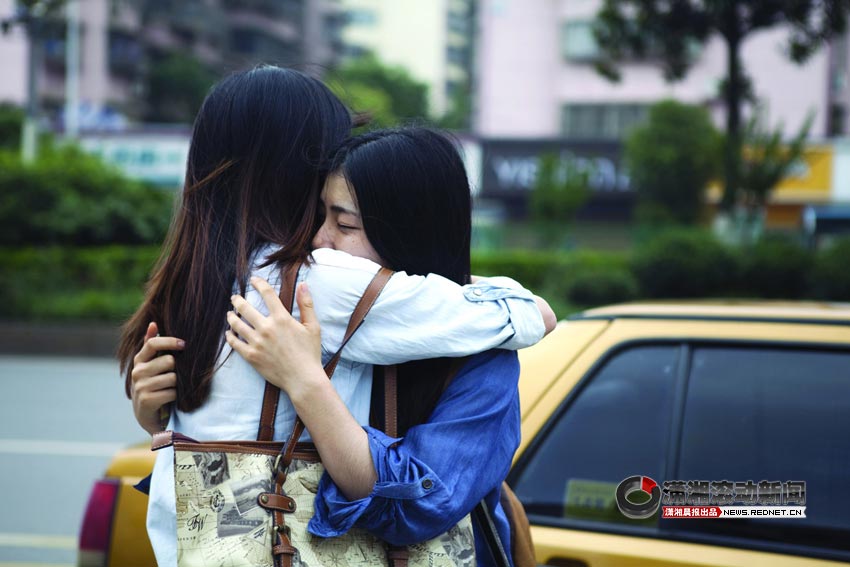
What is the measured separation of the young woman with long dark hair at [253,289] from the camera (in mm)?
1511

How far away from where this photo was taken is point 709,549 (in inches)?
81.0

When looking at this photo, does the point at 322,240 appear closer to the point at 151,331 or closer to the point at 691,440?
the point at 151,331

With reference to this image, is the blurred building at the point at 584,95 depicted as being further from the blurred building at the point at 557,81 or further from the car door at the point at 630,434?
the car door at the point at 630,434

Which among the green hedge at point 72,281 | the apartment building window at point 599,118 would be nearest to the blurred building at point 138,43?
the apartment building window at point 599,118

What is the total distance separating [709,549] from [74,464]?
223 inches

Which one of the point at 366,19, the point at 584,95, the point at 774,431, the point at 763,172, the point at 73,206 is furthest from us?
the point at 366,19

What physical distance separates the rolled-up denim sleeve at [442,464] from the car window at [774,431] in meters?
0.73

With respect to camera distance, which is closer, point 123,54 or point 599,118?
point 599,118

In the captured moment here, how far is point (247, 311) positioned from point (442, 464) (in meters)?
0.41

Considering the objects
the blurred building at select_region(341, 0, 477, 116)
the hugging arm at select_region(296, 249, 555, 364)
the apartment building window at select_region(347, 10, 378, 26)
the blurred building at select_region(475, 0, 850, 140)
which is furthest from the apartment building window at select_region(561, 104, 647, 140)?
the apartment building window at select_region(347, 10, 378, 26)

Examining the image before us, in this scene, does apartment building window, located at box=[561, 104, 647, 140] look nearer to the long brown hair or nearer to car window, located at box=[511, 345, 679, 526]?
car window, located at box=[511, 345, 679, 526]

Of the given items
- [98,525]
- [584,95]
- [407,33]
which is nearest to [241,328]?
[98,525]

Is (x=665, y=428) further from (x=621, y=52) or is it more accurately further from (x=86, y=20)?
(x=86, y=20)

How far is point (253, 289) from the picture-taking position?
1560mm
